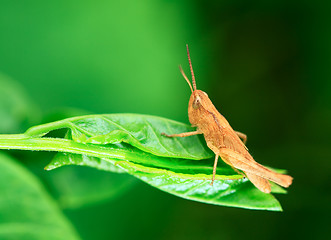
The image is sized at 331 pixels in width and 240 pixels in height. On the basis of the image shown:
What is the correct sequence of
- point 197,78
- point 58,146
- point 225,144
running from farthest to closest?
1. point 197,78
2. point 225,144
3. point 58,146

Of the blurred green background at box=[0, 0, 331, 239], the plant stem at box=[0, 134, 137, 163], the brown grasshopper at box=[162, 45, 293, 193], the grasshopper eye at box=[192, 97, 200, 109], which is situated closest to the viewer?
the plant stem at box=[0, 134, 137, 163]

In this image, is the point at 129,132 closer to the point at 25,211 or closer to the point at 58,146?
the point at 58,146

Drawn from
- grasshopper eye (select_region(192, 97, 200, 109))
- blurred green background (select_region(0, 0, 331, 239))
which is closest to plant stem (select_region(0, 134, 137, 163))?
grasshopper eye (select_region(192, 97, 200, 109))

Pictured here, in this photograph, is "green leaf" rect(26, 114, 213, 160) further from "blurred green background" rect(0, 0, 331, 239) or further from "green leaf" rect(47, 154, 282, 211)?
"blurred green background" rect(0, 0, 331, 239)

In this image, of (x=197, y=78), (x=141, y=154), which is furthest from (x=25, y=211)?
(x=197, y=78)

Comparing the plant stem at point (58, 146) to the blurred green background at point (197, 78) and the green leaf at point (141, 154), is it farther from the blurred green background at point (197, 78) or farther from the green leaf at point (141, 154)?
the blurred green background at point (197, 78)
